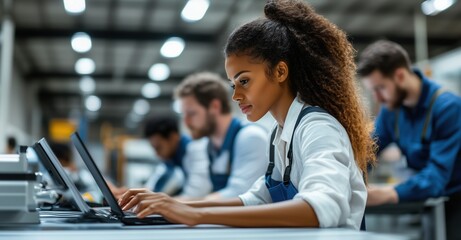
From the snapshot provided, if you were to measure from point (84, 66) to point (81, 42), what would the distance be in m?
2.97

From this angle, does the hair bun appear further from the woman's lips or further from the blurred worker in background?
the blurred worker in background

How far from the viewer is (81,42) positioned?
1247cm

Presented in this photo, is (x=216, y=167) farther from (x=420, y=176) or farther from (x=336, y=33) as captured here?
(x=336, y=33)

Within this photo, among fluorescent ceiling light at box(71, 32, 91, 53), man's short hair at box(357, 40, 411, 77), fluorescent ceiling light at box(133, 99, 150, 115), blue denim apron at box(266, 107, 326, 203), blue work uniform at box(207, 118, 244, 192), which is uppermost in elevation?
fluorescent ceiling light at box(133, 99, 150, 115)

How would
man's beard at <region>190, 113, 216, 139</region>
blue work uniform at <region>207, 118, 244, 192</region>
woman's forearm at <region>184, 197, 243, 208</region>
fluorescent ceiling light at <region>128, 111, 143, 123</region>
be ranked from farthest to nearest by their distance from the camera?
1. fluorescent ceiling light at <region>128, 111, 143, 123</region>
2. man's beard at <region>190, 113, 216, 139</region>
3. blue work uniform at <region>207, 118, 244, 192</region>
4. woman's forearm at <region>184, 197, 243, 208</region>

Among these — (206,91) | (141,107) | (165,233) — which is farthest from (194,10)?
(141,107)

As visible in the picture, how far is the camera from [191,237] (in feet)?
3.06

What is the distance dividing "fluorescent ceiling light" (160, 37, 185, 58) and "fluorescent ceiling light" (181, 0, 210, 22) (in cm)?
140

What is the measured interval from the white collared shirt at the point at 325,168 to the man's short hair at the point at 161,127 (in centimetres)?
278

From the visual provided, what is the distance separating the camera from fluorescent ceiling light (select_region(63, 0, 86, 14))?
9641 mm

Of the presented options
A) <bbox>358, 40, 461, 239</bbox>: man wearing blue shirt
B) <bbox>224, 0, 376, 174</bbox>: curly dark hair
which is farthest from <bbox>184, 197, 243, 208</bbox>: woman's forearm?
<bbox>358, 40, 461, 239</bbox>: man wearing blue shirt

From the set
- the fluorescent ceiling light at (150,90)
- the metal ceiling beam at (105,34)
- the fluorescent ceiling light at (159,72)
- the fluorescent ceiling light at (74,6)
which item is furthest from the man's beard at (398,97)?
the fluorescent ceiling light at (150,90)

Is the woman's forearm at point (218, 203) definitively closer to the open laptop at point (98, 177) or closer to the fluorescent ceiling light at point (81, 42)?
the open laptop at point (98, 177)

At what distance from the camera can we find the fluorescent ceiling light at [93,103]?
20922 mm
